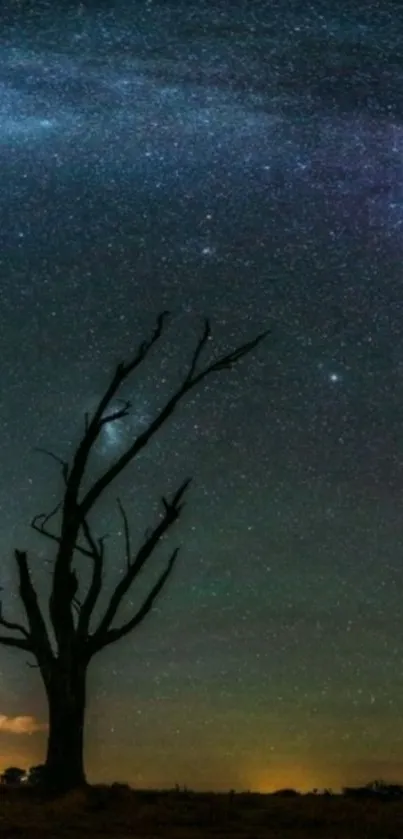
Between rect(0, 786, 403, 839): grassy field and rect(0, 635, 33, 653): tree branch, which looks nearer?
rect(0, 786, 403, 839): grassy field

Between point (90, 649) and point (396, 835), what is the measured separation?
7.64 m

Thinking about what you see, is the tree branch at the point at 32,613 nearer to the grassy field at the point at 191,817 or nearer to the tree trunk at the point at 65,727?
the tree trunk at the point at 65,727

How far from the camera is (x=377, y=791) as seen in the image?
1997 centimetres

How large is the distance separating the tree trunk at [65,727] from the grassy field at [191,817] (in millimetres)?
810

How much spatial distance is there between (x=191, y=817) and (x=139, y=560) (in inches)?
225

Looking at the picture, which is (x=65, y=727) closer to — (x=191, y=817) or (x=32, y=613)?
(x=32, y=613)

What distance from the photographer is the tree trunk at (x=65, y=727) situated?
19.7m

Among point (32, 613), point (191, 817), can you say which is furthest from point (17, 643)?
point (191, 817)

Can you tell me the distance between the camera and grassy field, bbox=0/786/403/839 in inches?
547

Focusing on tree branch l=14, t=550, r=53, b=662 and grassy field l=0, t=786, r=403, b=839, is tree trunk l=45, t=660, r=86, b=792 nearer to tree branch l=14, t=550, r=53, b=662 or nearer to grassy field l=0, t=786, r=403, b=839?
tree branch l=14, t=550, r=53, b=662

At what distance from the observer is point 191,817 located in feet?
51.2

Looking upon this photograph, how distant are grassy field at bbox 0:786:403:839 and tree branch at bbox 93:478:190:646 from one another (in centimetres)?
250

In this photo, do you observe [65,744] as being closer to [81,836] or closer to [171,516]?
[171,516]

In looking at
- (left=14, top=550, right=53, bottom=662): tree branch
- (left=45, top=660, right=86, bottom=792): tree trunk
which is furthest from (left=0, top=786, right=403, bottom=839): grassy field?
(left=14, top=550, right=53, bottom=662): tree branch
